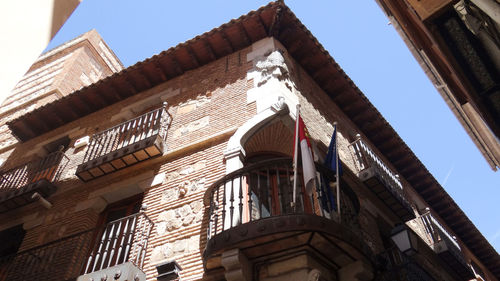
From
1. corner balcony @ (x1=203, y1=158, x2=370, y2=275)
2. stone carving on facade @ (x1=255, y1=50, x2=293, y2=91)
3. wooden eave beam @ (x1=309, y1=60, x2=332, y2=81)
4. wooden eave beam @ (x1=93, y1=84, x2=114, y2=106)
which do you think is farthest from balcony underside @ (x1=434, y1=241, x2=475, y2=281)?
wooden eave beam @ (x1=93, y1=84, x2=114, y2=106)

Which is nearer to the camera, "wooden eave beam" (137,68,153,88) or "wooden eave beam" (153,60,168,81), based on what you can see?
"wooden eave beam" (153,60,168,81)

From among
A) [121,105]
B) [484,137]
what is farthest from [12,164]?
[484,137]

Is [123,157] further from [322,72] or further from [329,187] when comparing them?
[322,72]

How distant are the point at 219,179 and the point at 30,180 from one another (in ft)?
19.0

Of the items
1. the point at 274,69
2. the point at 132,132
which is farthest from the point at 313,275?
the point at 132,132

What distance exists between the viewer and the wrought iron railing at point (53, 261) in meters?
6.83

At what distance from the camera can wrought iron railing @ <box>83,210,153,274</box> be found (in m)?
6.21

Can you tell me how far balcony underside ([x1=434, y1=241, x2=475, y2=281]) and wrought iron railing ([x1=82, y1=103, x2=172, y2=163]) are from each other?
23.1ft

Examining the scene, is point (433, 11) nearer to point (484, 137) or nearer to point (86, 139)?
point (484, 137)

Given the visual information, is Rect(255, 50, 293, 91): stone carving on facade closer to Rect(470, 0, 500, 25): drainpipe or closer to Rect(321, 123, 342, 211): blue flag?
Rect(321, 123, 342, 211): blue flag

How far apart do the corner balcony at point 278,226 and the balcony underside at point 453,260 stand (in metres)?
5.11

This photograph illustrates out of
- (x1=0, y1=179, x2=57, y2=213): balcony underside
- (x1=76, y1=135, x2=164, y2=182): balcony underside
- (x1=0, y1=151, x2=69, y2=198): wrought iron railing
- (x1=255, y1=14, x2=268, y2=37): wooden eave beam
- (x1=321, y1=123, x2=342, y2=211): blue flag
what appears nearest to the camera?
(x1=321, y1=123, x2=342, y2=211): blue flag

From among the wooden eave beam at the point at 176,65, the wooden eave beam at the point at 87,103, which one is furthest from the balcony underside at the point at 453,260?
the wooden eave beam at the point at 87,103

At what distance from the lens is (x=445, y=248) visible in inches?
390
